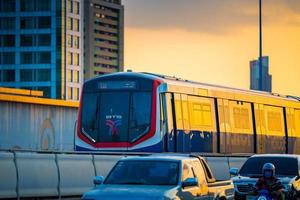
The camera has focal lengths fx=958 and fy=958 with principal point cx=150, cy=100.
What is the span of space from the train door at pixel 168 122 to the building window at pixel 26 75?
13996cm

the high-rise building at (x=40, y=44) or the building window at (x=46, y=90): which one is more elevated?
the high-rise building at (x=40, y=44)

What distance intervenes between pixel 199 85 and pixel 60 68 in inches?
5364

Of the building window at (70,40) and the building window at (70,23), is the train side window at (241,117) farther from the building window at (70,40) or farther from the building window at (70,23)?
the building window at (70,40)

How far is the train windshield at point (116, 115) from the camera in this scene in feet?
104

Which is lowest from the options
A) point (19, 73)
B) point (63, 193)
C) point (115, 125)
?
point (63, 193)

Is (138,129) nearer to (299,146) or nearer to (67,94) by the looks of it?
(299,146)

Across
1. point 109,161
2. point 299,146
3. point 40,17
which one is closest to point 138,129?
point 109,161

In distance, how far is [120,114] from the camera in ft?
105

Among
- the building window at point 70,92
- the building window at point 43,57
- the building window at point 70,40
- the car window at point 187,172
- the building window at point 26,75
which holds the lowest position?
the car window at point 187,172

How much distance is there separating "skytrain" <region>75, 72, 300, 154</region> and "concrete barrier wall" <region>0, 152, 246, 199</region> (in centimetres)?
254

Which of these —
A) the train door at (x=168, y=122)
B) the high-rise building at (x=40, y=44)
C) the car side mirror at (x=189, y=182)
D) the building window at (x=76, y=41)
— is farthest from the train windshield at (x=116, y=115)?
the building window at (x=76, y=41)

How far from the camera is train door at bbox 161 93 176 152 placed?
31266mm

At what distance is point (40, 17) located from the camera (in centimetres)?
16825

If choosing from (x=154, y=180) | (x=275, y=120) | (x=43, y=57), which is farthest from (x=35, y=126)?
(x=43, y=57)
